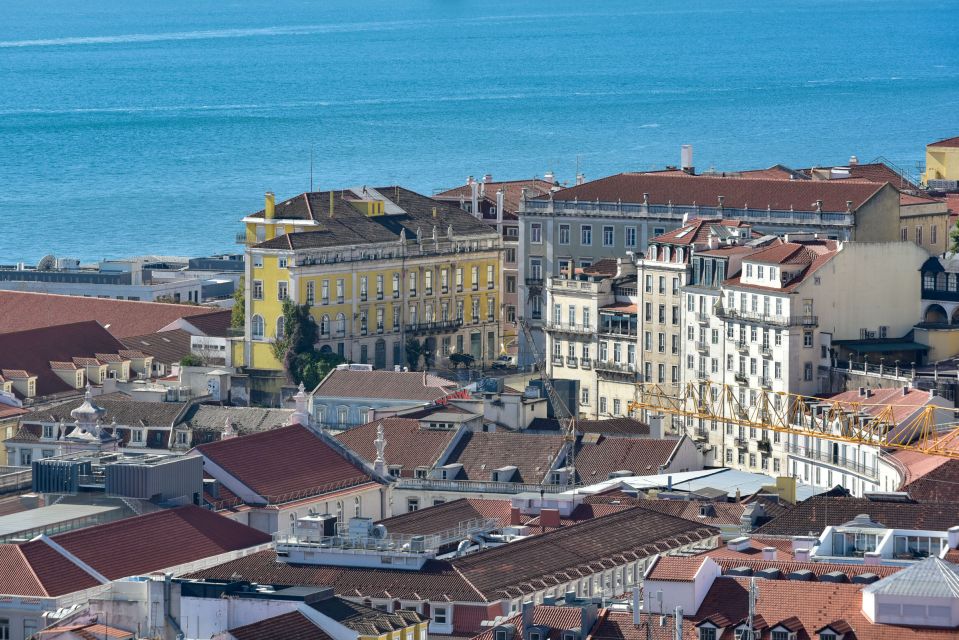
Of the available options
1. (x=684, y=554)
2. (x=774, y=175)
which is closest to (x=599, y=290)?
(x=774, y=175)

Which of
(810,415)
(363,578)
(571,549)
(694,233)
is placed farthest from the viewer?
(694,233)

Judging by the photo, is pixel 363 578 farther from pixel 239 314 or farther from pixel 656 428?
pixel 239 314

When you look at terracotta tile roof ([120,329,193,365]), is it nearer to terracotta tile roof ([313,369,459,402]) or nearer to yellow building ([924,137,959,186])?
terracotta tile roof ([313,369,459,402])

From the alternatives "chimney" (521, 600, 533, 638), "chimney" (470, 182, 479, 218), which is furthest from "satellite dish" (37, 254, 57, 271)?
"chimney" (521, 600, 533, 638)

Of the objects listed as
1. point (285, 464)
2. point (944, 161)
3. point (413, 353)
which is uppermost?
point (944, 161)

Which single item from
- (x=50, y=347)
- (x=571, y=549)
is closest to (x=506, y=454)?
(x=571, y=549)

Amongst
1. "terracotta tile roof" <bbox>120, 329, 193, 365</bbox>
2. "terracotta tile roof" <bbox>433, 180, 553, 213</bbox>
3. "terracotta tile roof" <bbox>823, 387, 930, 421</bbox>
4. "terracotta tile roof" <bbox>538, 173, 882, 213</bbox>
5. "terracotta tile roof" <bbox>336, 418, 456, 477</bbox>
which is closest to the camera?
"terracotta tile roof" <bbox>336, 418, 456, 477</bbox>
